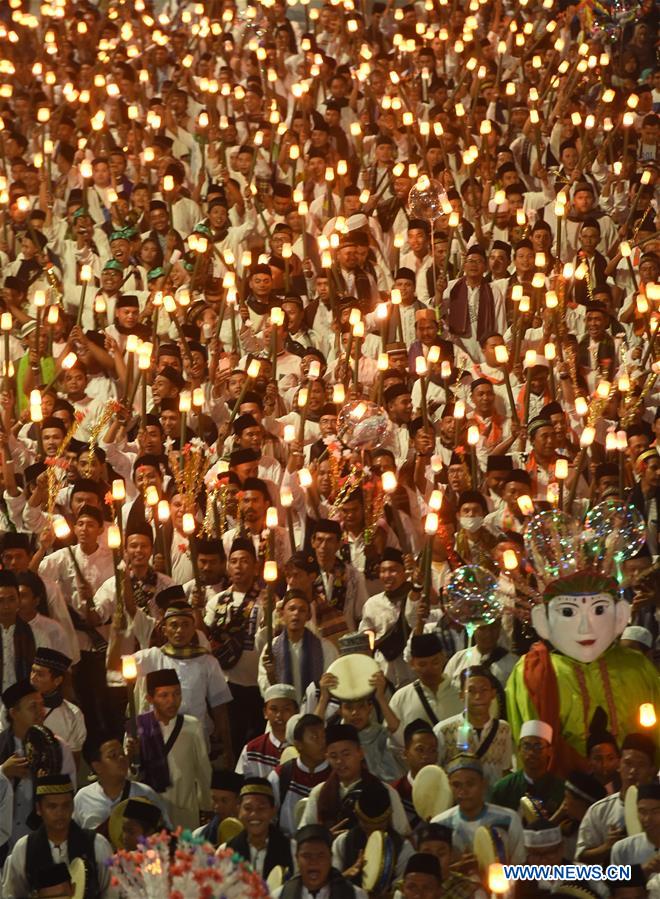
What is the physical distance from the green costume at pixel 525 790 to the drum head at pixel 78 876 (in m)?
1.75

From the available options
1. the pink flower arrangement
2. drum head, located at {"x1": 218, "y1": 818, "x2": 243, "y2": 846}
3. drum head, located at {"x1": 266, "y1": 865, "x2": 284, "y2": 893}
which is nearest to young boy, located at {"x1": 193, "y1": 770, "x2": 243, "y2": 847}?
drum head, located at {"x1": 218, "y1": 818, "x2": 243, "y2": 846}

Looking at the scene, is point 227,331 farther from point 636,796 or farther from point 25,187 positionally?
point 636,796

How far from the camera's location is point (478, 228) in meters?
13.7

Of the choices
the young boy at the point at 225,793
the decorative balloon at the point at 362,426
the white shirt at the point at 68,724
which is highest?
the decorative balloon at the point at 362,426

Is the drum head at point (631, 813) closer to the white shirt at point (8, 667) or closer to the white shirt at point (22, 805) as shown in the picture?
the white shirt at point (22, 805)

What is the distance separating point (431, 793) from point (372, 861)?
0.60 meters

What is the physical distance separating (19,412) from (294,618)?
13.1 feet

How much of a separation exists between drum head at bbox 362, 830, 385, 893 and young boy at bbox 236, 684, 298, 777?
1.08m

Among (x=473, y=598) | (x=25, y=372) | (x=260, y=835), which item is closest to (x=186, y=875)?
(x=260, y=835)

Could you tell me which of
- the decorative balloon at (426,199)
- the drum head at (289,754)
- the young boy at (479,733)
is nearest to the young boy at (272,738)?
the drum head at (289,754)

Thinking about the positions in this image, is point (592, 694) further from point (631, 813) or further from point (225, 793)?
point (225, 793)

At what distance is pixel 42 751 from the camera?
8.72 meters

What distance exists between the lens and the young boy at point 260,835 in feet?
26.4

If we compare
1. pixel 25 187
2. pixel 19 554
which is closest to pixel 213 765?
pixel 19 554
